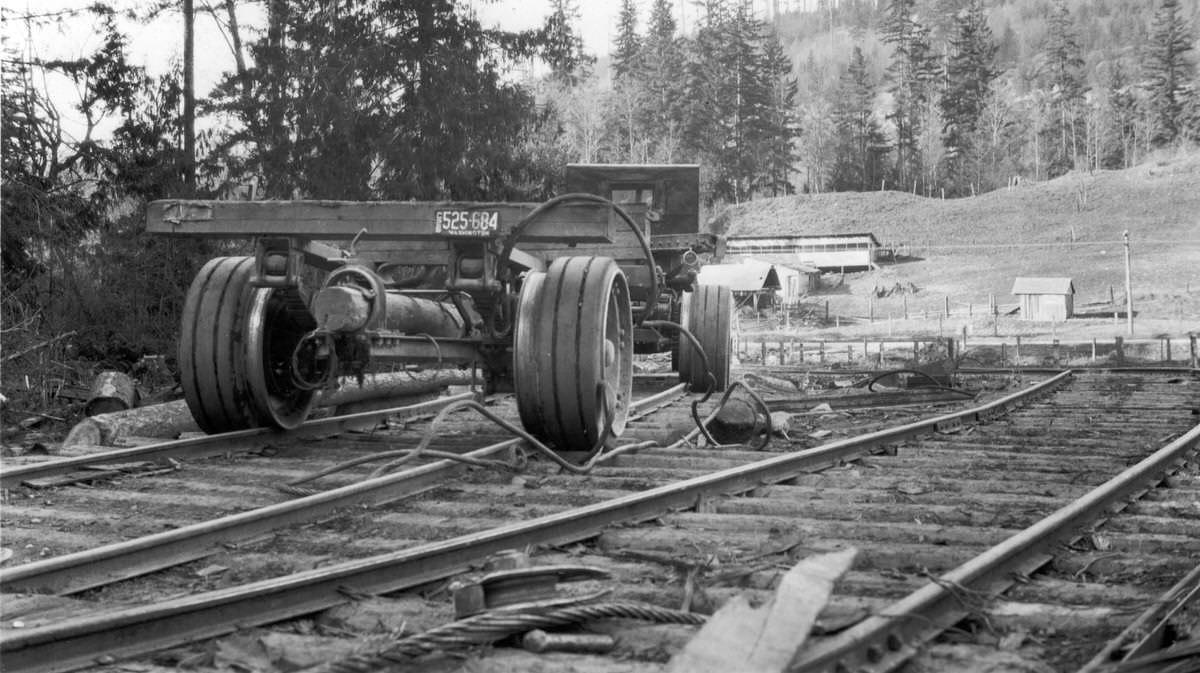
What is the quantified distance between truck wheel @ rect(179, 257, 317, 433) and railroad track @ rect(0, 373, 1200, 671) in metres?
0.35

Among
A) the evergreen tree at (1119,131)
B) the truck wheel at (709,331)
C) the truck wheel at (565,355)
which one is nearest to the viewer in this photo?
the truck wheel at (565,355)

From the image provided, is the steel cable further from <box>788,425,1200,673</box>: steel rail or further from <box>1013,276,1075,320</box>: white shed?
<box>1013,276,1075,320</box>: white shed

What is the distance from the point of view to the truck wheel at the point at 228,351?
656 cm

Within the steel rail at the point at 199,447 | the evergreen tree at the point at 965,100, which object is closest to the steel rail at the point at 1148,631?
the steel rail at the point at 199,447

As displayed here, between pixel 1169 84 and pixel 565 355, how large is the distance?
4231 inches

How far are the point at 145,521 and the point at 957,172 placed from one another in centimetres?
10301

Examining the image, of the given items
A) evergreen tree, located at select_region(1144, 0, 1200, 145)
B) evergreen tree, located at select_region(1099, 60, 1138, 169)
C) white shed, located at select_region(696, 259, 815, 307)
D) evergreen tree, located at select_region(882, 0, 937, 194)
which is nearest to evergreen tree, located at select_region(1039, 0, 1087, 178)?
evergreen tree, located at select_region(1099, 60, 1138, 169)

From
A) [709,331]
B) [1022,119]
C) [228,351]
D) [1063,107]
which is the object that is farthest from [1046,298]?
[1022,119]

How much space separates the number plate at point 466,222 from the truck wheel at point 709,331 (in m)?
4.68

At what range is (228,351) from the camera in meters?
6.55

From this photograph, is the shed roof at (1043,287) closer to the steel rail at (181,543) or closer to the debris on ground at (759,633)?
the steel rail at (181,543)

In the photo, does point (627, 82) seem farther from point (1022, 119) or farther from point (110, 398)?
point (110, 398)

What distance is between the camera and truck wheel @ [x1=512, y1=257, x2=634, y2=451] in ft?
19.1

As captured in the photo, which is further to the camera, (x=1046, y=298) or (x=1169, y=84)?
(x=1169, y=84)
